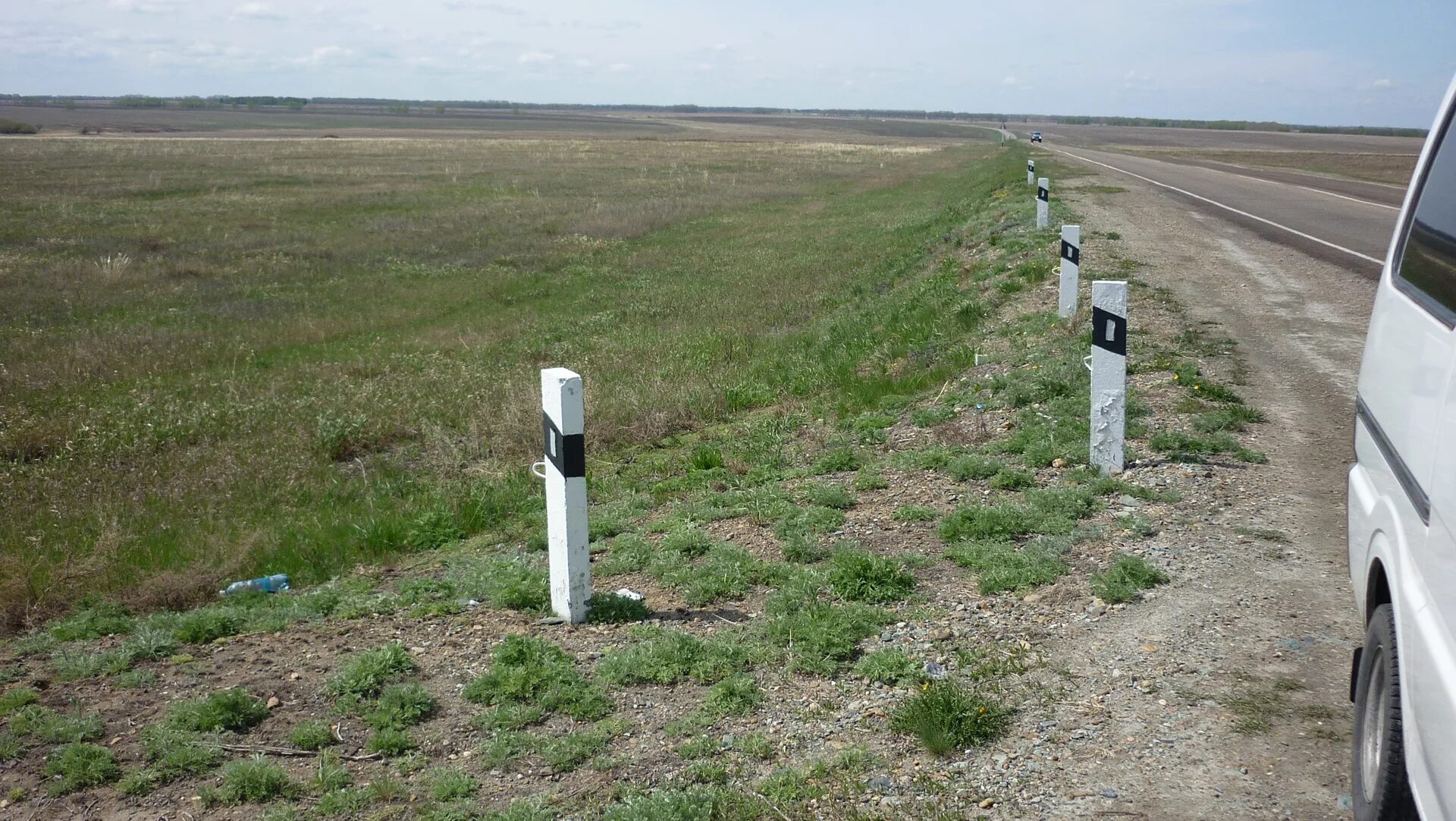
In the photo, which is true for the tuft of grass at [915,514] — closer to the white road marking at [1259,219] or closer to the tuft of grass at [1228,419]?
the tuft of grass at [1228,419]

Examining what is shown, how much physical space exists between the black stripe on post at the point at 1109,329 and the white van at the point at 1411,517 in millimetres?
2672

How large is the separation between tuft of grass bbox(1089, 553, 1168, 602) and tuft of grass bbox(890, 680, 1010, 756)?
1.22 metres

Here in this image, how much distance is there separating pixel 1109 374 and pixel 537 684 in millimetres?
4133

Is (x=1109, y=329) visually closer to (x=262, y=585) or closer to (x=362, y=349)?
(x=262, y=585)

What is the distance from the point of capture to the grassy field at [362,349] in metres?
8.32

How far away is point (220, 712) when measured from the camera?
14.4ft

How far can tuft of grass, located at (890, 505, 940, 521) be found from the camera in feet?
21.2

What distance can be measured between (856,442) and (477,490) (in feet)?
10.5

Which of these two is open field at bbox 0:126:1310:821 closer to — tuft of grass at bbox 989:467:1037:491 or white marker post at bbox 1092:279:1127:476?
tuft of grass at bbox 989:467:1037:491

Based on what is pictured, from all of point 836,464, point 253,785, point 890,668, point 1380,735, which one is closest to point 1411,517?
point 1380,735

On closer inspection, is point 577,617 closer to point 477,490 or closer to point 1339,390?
point 477,490

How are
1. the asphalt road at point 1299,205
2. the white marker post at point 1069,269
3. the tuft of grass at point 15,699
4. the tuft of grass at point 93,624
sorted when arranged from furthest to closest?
1. the asphalt road at point 1299,205
2. the white marker post at point 1069,269
3. the tuft of grass at point 93,624
4. the tuft of grass at point 15,699

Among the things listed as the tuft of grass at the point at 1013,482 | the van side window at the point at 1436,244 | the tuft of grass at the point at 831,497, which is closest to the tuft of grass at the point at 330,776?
the tuft of grass at the point at 831,497

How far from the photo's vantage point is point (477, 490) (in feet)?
28.9
